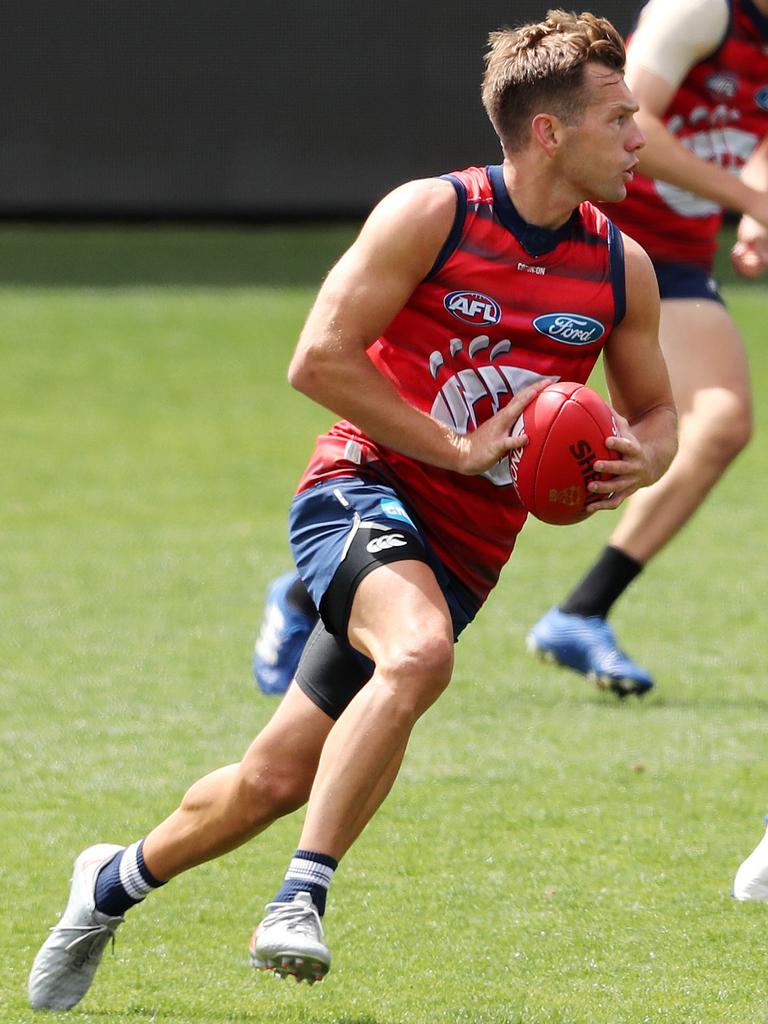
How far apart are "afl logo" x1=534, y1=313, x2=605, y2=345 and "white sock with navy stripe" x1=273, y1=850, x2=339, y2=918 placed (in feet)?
4.21

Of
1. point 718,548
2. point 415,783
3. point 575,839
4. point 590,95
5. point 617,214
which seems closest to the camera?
point 590,95

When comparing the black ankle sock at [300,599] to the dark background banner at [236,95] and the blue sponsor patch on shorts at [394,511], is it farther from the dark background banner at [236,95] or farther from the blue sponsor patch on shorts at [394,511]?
the dark background banner at [236,95]

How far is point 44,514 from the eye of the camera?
393 inches

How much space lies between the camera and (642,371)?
412cm

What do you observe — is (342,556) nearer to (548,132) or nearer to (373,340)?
(373,340)

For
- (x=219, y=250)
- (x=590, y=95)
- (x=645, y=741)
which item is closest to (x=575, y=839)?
(x=645, y=741)

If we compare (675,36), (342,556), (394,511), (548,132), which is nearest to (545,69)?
(548,132)

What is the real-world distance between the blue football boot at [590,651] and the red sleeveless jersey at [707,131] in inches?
54.6

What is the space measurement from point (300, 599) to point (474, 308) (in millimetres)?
2585

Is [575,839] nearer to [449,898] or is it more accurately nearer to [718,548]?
[449,898]

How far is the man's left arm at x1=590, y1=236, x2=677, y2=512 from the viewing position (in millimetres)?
4031

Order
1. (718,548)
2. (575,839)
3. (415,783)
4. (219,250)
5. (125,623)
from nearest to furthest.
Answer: (575,839)
(415,783)
(125,623)
(718,548)
(219,250)

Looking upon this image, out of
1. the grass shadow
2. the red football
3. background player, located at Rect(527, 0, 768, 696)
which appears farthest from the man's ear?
the grass shadow

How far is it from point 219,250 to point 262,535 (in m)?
11.7
